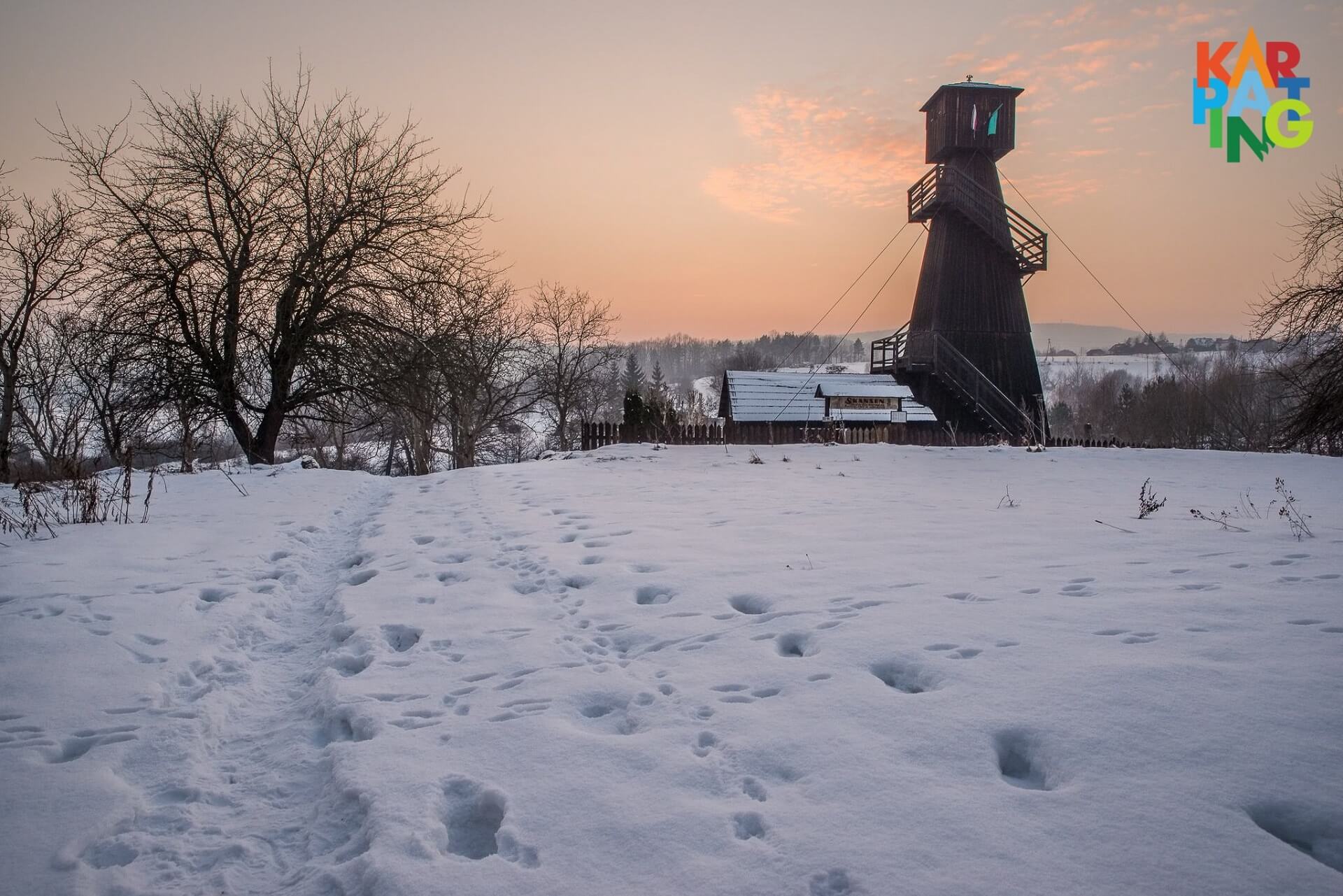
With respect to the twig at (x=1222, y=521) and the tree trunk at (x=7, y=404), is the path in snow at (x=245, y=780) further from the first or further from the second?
the tree trunk at (x=7, y=404)

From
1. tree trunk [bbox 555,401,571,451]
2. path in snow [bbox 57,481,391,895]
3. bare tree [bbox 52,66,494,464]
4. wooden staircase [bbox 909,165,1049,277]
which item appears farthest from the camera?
tree trunk [bbox 555,401,571,451]

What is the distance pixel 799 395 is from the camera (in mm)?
26344

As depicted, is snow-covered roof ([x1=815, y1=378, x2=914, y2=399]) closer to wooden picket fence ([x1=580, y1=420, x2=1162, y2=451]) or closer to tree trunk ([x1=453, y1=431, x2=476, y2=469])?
wooden picket fence ([x1=580, y1=420, x2=1162, y2=451])

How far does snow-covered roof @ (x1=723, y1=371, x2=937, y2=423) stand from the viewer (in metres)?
23.5

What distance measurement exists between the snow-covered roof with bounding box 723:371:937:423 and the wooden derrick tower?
152cm

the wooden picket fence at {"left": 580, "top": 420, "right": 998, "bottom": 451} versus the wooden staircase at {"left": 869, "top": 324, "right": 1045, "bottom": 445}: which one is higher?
the wooden staircase at {"left": 869, "top": 324, "right": 1045, "bottom": 445}

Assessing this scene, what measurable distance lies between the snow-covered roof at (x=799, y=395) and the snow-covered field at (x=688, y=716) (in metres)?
18.3

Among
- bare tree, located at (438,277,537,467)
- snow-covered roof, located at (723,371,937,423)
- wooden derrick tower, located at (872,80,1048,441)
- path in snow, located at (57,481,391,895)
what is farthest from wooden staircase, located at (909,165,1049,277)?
path in snow, located at (57,481,391,895)

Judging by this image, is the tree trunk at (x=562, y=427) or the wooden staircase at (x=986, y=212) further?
the tree trunk at (x=562, y=427)

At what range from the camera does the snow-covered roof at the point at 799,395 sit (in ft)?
77.0

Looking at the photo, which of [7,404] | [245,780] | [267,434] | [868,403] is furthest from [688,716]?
[868,403]

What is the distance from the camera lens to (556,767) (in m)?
2.32

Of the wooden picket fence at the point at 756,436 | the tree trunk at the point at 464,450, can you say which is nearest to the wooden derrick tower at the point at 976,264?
the wooden picket fence at the point at 756,436

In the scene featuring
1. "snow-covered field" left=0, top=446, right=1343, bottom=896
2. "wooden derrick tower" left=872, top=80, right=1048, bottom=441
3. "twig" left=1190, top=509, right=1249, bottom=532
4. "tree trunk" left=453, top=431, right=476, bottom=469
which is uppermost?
"wooden derrick tower" left=872, top=80, right=1048, bottom=441
